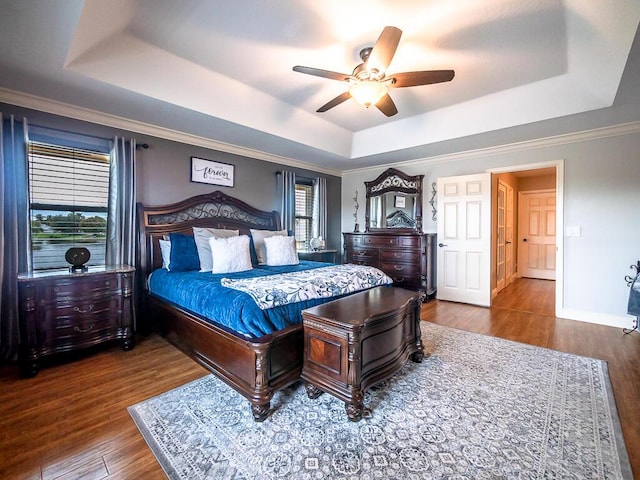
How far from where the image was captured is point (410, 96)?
3.61 metres

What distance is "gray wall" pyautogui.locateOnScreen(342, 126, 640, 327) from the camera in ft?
11.9

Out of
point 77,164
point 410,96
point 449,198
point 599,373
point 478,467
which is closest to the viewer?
point 478,467

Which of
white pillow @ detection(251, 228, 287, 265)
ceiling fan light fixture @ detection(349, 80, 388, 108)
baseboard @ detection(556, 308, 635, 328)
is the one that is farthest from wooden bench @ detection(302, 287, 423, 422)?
baseboard @ detection(556, 308, 635, 328)

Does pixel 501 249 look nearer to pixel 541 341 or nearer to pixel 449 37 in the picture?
pixel 541 341

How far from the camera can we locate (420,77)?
243 centimetres

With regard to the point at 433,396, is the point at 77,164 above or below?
above

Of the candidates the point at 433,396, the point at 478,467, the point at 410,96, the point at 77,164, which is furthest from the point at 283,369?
the point at 410,96

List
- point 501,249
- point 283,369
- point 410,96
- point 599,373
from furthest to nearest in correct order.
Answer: point 501,249 → point 410,96 → point 599,373 → point 283,369

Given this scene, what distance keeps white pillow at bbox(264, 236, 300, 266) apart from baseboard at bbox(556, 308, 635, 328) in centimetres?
383

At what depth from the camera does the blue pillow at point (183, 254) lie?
10.8 feet

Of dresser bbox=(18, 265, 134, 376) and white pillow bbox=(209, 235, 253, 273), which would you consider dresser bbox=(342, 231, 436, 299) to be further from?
dresser bbox=(18, 265, 134, 376)

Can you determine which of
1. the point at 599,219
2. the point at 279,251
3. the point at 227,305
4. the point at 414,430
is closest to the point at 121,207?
the point at 279,251

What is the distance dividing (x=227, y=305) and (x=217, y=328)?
275 mm

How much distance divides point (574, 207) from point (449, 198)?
1.64m
